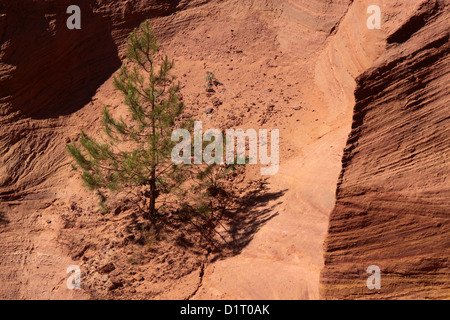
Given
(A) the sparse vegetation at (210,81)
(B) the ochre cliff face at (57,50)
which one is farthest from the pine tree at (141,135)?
(B) the ochre cliff face at (57,50)

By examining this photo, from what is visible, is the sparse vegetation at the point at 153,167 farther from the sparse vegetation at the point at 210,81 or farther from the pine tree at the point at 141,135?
the sparse vegetation at the point at 210,81

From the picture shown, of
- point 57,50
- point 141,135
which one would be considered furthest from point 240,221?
point 57,50

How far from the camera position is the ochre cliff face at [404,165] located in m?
6.75

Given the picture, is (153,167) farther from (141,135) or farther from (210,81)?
(210,81)

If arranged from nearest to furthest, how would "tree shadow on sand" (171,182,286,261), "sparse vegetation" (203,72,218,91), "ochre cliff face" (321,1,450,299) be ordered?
"ochre cliff face" (321,1,450,299)
"tree shadow on sand" (171,182,286,261)
"sparse vegetation" (203,72,218,91)

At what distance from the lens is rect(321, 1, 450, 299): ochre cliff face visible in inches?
266

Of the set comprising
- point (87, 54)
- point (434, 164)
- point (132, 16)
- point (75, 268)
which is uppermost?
point (132, 16)

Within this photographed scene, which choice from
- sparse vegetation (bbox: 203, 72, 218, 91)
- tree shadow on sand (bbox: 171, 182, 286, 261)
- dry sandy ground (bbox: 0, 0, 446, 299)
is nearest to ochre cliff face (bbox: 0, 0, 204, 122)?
dry sandy ground (bbox: 0, 0, 446, 299)

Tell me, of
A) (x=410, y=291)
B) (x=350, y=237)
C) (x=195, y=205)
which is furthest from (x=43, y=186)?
(x=410, y=291)

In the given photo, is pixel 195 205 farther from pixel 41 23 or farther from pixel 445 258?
pixel 41 23

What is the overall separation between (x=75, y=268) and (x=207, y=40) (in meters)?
7.49

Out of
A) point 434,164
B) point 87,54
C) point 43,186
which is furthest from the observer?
point 87,54

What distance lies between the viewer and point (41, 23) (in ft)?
44.2

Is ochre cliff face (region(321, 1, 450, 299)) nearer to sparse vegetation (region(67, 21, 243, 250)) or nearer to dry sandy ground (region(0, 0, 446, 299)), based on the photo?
dry sandy ground (region(0, 0, 446, 299))
